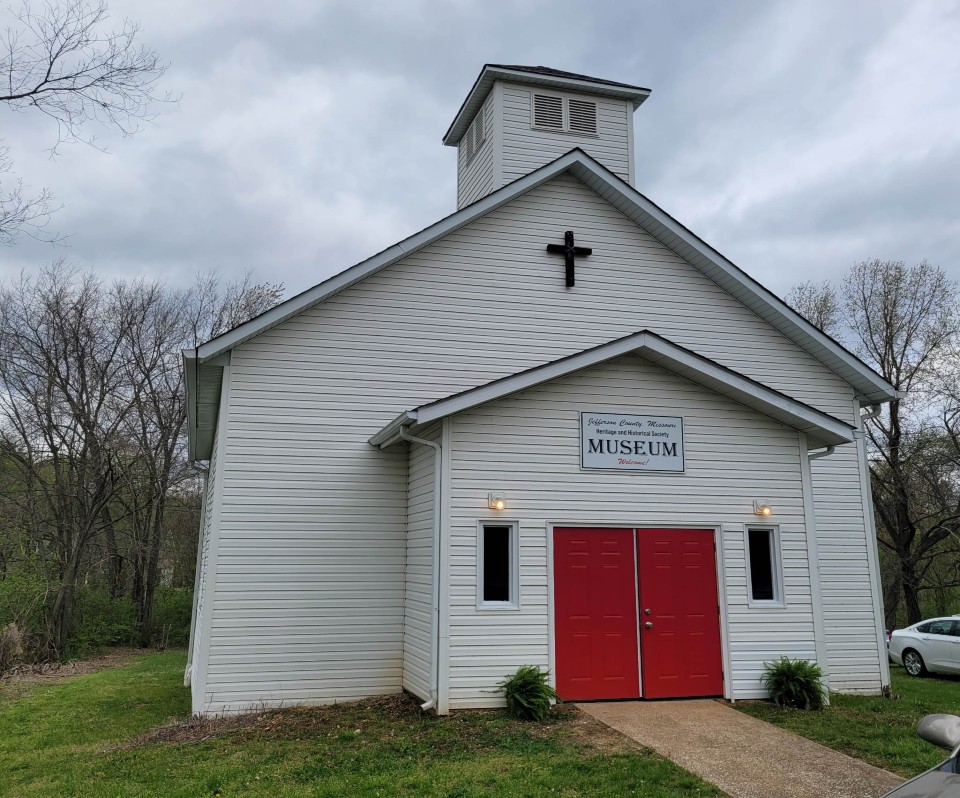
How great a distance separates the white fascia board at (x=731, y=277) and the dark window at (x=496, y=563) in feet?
18.6

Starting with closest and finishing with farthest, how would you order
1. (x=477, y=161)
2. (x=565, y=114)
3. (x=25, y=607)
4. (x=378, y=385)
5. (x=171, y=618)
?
(x=378, y=385), (x=565, y=114), (x=477, y=161), (x=25, y=607), (x=171, y=618)

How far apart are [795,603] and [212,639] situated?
24.4 ft

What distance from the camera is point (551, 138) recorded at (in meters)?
14.6

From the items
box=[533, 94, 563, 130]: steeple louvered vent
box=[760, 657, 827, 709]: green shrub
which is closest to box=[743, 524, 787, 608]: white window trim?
box=[760, 657, 827, 709]: green shrub

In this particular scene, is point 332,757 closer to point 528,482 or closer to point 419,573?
point 419,573

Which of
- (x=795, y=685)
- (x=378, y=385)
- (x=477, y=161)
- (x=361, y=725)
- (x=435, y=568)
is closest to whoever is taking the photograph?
(x=361, y=725)

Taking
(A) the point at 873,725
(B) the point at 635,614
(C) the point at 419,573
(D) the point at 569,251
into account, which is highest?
(D) the point at 569,251

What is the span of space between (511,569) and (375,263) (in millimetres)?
4691

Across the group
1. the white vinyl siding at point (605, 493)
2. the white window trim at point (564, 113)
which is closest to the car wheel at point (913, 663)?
the white vinyl siding at point (605, 493)

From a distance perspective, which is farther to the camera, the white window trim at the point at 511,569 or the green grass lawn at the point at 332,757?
the white window trim at the point at 511,569

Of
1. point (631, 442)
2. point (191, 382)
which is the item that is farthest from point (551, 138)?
point (191, 382)

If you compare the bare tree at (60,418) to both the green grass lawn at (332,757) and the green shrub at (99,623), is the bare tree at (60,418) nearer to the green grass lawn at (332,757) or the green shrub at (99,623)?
the green shrub at (99,623)

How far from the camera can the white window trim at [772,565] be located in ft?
33.7

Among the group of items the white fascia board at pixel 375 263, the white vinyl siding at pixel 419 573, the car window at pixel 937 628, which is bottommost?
the car window at pixel 937 628
